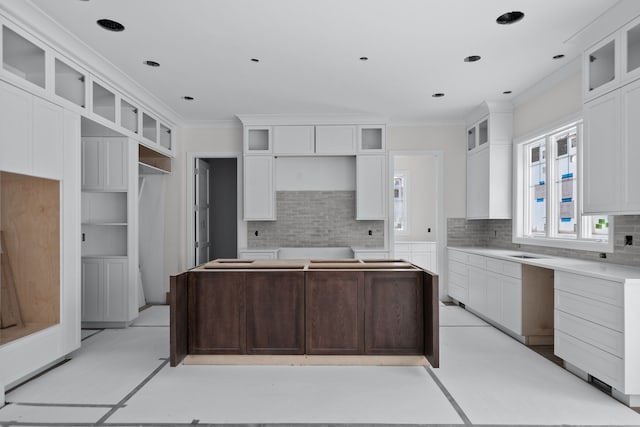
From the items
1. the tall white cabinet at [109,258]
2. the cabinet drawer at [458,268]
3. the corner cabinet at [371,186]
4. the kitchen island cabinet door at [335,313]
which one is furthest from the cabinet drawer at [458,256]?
the tall white cabinet at [109,258]

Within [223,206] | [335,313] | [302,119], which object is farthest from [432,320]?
[223,206]

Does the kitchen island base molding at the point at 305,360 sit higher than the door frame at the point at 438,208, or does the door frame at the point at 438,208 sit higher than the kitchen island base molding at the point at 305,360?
the door frame at the point at 438,208

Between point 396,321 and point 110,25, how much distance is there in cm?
348

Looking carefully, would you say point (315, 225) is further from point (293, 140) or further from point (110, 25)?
point (110, 25)

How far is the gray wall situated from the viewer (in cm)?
780

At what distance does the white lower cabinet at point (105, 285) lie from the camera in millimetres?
4512

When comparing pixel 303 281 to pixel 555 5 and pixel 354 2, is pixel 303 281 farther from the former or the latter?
pixel 555 5

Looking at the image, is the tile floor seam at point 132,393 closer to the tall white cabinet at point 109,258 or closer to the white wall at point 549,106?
the tall white cabinet at point 109,258

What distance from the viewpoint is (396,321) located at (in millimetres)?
3342

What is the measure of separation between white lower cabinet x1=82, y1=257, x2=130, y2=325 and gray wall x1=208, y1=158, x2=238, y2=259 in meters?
3.27

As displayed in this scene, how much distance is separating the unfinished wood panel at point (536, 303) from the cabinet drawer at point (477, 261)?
0.82 m

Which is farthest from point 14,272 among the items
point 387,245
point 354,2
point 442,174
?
point 442,174

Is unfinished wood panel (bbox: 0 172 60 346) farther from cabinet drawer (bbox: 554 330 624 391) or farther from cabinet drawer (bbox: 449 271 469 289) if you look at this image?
cabinet drawer (bbox: 449 271 469 289)

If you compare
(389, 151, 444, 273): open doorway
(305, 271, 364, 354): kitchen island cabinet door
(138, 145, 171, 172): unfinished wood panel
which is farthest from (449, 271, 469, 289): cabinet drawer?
(138, 145, 171, 172): unfinished wood panel
